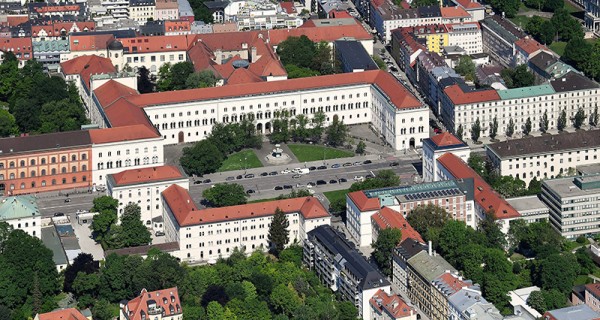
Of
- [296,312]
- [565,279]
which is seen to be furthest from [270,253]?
[565,279]

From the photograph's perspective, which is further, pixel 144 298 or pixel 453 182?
pixel 453 182

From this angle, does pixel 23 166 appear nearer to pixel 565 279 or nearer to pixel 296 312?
pixel 296 312

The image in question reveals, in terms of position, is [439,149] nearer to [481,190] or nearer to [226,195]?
[481,190]

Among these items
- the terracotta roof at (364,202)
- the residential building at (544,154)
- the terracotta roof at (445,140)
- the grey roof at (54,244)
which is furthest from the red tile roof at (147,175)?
the residential building at (544,154)

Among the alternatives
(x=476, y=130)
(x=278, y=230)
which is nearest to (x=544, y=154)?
(x=476, y=130)

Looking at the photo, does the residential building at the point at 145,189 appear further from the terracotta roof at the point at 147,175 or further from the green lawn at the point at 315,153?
the green lawn at the point at 315,153

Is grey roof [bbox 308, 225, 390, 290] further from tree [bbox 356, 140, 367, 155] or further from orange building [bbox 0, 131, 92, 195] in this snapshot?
orange building [bbox 0, 131, 92, 195]
